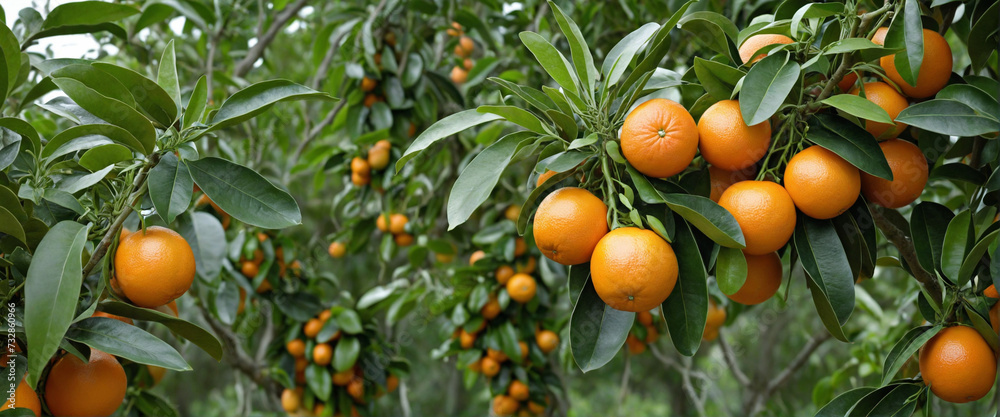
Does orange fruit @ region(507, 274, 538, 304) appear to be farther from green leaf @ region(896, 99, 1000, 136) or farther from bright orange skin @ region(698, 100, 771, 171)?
green leaf @ region(896, 99, 1000, 136)

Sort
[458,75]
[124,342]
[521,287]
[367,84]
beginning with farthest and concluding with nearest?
[458,75] < [367,84] < [521,287] < [124,342]

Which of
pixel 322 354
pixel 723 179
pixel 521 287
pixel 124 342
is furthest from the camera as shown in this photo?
pixel 322 354

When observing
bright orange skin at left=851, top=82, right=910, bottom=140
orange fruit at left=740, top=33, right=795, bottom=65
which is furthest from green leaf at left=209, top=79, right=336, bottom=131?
bright orange skin at left=851, top=82, right=910, bottom=140

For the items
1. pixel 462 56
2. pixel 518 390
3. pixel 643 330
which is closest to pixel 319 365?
pixel 518 390

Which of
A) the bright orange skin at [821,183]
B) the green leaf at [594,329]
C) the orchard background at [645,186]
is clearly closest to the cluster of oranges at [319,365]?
the orchard background at [645,186]

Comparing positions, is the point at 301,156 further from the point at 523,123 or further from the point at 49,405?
the point at 523,123

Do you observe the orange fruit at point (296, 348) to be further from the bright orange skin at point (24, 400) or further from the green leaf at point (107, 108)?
the green leaf at point (107, 108)

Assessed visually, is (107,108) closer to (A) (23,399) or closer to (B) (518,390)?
(A) (23,399)

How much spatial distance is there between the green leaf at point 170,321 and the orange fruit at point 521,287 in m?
1.18

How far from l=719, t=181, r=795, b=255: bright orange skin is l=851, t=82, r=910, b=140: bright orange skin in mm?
170

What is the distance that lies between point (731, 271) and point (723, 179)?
0.57 feet

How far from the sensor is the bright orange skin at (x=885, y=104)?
859mm

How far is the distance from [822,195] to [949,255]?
23 centimetres

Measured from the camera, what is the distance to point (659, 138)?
0.78m
